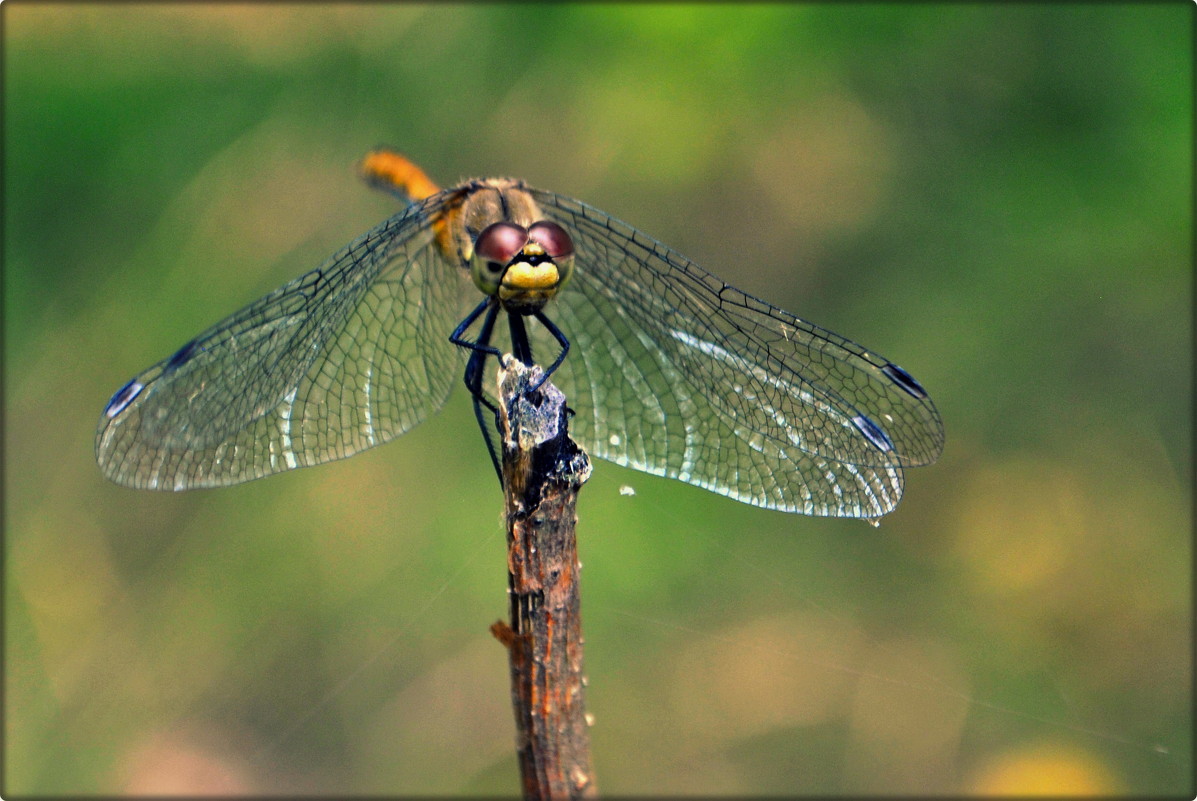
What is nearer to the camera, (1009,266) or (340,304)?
(340,304)

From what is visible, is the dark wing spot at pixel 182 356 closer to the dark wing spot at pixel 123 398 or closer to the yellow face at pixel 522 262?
the dark wing spot at pixel 123 398

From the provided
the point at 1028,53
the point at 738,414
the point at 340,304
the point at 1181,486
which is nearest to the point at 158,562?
the point at 340,304

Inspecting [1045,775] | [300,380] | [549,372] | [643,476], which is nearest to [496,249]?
[549,372]

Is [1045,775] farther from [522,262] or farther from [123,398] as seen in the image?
[123,398]

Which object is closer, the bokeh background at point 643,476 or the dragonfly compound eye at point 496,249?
the dragonfly compound eye at point 496,249

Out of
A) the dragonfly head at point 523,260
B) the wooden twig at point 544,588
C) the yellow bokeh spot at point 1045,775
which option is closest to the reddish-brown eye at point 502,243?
the dragonfly head at point 523,260

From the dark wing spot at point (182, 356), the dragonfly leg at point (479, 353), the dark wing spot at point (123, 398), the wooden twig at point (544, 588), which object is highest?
the dragonfly leg at point (479, 353)

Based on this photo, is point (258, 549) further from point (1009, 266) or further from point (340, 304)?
point (1009, 266)
